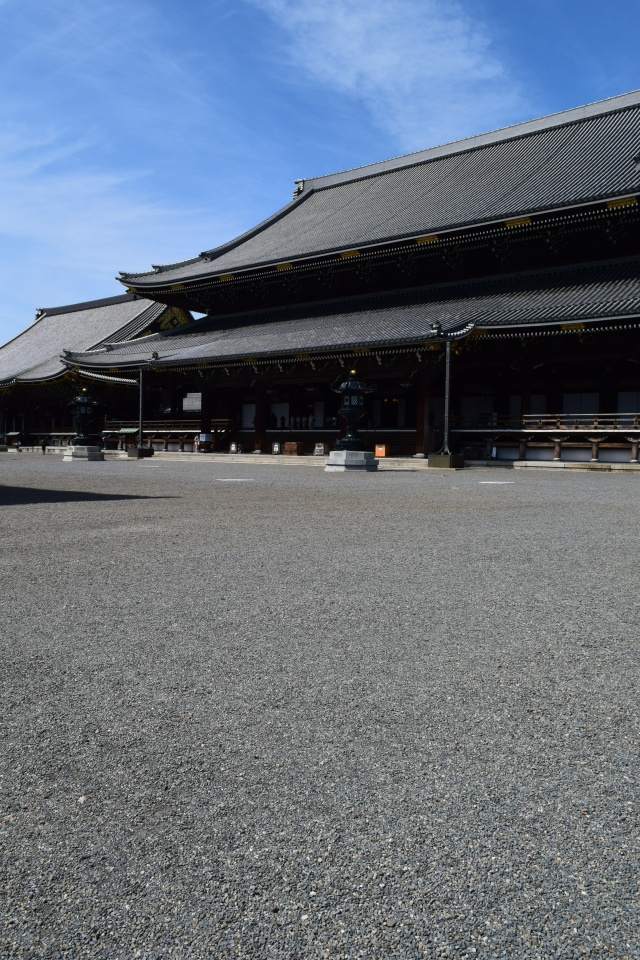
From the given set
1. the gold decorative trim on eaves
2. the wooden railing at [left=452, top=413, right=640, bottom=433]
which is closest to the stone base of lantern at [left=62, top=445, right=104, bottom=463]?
the wooden railing at [left=452, top=413, right=640, bottom=433]

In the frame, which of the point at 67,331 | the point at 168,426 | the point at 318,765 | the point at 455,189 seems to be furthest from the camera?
the point at 67,331

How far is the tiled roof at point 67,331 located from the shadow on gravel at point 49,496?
83.7ft

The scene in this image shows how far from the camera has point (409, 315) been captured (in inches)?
890

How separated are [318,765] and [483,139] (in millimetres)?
31782

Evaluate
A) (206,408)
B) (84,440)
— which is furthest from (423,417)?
(84,440)

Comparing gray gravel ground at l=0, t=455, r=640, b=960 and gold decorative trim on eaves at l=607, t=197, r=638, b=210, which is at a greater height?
gold decorative trim on eaves at l=607, t=197, r=638, b=210

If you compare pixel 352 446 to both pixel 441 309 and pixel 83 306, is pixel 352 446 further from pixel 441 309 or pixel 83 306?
pixel 83 306

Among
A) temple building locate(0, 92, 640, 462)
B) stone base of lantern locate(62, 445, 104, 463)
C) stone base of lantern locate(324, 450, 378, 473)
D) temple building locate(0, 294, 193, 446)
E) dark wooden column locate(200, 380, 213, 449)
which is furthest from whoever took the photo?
temple building locate(0, 294, 193, 446)

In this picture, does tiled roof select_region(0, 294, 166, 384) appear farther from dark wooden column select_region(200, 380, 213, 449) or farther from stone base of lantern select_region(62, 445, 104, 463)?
stone base of lantern select_region(62, 445, 104, 463)

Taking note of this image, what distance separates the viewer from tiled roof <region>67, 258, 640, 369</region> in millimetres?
18906

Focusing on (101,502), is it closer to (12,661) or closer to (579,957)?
(12,661)

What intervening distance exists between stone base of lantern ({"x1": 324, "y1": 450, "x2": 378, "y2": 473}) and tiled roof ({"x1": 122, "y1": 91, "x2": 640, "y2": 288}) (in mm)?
9294

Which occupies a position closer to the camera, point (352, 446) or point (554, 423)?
point (352, 446)

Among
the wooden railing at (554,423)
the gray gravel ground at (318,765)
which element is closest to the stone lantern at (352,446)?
the wooden railing at (554,423)
